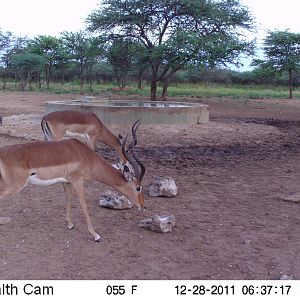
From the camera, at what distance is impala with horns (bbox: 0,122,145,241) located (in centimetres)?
444

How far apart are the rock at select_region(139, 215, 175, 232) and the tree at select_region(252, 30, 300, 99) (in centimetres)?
2933

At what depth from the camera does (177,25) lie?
2427 cm

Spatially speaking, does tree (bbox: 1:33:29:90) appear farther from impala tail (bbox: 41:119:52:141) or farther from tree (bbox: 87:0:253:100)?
impala tail (bbox: 41:119:52:141)

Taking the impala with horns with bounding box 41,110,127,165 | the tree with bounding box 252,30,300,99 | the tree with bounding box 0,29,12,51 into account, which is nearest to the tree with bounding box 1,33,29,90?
the tree with bounding box 0,29,12,51

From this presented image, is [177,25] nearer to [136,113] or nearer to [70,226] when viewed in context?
[136,113]

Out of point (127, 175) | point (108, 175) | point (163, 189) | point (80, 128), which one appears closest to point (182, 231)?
point (127, 175)

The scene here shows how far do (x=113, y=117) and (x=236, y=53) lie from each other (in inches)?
468

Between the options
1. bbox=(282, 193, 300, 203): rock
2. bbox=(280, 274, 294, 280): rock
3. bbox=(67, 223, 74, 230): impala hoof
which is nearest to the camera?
bbox=(280, 274, 294, 280): rock

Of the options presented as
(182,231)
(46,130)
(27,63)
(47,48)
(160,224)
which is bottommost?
(182,231)

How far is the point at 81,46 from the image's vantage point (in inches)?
1396

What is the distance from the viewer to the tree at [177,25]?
2203cm

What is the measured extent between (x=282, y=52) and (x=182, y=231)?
31394 mm

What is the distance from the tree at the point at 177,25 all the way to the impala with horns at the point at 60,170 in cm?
A: 1720

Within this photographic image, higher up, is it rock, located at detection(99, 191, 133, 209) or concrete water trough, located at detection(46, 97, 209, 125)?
concrete water trough, located at detection(46, 97, 209, 125)
